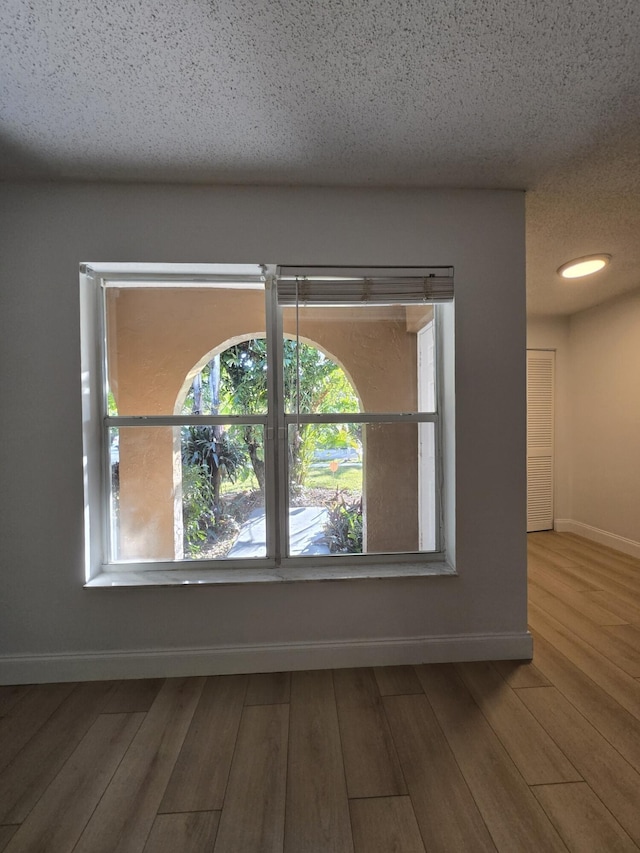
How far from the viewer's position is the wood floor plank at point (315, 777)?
1143mm

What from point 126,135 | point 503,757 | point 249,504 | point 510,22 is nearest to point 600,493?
point 503,757

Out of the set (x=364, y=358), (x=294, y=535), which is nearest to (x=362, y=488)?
(x=294, y=535)

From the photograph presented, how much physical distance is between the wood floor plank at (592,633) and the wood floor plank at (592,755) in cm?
52

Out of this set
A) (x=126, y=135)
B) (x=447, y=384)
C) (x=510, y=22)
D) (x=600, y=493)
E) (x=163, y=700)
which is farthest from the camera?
(x=600, y=493)

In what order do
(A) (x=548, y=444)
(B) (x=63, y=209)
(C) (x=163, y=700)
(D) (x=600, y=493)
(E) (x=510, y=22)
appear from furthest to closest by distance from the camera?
(A) (x=548, y=444)
(D) (x=600, y=493)
(B) (x=63, y=209)
(C) (x=163, y=700)
(E) (x=510, y=22)

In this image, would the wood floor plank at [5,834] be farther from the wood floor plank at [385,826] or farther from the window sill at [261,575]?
the wood floor plank at [385,826]

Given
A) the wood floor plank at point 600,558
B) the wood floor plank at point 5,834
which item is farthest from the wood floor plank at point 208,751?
the wood floor plank at point 600,558

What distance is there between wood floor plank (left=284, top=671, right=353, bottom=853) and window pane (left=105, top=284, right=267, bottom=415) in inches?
54.6

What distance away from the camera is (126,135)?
156cm

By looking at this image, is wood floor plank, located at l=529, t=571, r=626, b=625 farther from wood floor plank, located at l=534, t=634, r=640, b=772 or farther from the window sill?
the window sill

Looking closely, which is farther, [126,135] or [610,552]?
[610,552]

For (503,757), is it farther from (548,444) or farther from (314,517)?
(548,444)

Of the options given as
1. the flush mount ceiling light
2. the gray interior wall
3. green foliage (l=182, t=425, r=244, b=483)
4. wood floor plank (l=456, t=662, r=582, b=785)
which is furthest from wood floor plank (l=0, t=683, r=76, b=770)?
the flush mount ceiling light

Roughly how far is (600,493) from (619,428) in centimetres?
71
